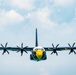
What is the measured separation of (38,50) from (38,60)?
316cm

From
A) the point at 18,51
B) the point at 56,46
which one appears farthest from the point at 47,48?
the point at 18,51

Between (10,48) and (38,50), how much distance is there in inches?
843

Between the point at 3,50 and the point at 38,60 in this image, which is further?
the point at 3,50

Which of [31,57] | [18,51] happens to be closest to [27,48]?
[18,51]

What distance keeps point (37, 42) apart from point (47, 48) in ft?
16.4

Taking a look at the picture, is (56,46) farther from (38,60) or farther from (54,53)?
(38,60)

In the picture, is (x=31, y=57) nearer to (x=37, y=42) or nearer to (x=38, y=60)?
(x=38, y=60)

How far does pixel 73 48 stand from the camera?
120 meters

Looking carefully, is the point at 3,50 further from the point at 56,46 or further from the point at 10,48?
the point at 56,46

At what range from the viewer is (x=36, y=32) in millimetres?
123062

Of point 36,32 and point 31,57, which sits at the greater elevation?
point 36,32

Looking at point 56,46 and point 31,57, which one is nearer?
point 31,57

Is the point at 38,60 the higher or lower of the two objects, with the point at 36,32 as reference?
lower

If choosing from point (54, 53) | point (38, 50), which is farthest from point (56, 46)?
point (38, 50)
